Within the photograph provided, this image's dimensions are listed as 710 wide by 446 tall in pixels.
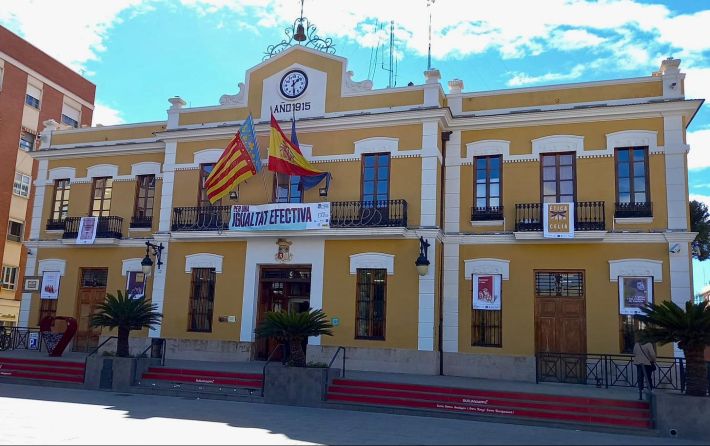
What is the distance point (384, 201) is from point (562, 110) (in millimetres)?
5675

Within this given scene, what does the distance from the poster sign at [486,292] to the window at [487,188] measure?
5.77ft

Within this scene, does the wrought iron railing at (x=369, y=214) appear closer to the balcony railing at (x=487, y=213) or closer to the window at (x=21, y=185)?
the balcony railing at (x=487, y=213)

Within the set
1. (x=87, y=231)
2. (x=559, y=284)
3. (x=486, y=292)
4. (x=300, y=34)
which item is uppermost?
(x=300, y=34)

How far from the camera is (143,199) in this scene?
22219 mm

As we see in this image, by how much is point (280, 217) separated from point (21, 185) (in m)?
21.5

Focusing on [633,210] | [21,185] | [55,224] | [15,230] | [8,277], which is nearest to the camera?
[633,210]

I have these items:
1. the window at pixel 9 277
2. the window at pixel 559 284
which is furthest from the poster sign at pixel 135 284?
the window at pixel 9 277

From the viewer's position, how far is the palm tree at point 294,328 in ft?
46.3

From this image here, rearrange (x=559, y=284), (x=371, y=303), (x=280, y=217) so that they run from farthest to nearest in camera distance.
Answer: (x=280, y=217) → (x=371, y=303) → (x=559, y=284)

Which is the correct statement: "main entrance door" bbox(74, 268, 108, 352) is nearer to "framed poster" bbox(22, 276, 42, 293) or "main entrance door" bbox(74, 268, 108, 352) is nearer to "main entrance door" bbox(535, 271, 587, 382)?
"framed poster" bbox(22, 276, 42, 293)

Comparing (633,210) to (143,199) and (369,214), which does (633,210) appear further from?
(143,199)

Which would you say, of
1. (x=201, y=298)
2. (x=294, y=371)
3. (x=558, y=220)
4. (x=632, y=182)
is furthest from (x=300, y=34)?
(x=294, y=371)

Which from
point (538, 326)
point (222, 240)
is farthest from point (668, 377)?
point (222, 240)

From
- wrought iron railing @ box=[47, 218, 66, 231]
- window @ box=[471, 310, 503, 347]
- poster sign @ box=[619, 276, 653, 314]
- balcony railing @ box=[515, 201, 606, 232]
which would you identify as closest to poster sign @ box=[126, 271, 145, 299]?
wrought iron railing @ box=[47, 218, 66, 231]
